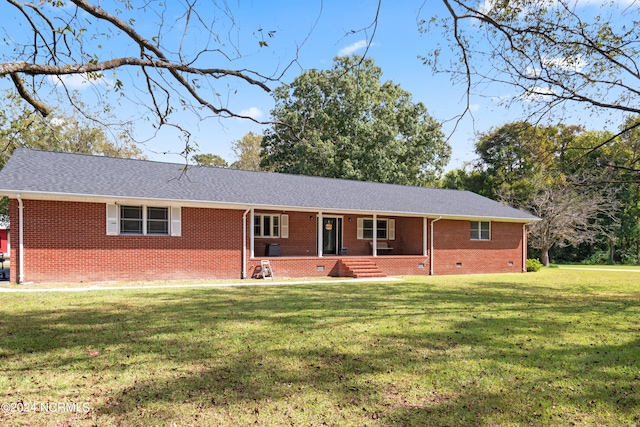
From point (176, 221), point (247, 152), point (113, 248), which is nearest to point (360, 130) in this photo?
point (176, 221)

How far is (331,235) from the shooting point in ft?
68.4

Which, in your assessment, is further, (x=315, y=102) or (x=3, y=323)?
(x=315, y=102)

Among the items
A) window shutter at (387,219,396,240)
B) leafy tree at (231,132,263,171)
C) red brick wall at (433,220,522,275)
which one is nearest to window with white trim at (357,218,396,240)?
window shutter at (387,219,396,240)

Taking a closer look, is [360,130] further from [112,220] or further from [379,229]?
[112,220]

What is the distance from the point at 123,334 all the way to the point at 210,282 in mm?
8299

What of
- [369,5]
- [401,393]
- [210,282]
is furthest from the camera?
[210,282]

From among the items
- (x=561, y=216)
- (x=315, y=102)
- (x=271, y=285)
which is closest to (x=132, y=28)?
(x=271, y=285)

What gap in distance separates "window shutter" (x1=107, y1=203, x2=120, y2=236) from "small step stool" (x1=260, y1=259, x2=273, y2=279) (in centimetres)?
522

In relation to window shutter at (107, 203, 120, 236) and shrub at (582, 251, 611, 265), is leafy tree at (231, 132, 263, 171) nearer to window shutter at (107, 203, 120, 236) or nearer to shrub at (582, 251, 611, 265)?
shrub at (582, 251, 611, 265)

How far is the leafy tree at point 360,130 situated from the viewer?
3048cm

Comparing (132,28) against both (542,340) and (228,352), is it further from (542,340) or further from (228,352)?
(542,340)

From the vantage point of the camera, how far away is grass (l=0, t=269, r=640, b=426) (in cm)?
411

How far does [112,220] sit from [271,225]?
6691mm

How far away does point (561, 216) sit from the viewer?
28.7 meters
